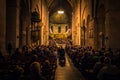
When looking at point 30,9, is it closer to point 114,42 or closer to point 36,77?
point 114,42

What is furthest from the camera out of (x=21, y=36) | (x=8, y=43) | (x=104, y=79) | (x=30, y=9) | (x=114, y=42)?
(x=30, y=9)

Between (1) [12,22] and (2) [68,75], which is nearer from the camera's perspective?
(2) [68,75]

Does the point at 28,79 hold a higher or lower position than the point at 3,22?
lower

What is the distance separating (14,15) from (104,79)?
1377 centimetres

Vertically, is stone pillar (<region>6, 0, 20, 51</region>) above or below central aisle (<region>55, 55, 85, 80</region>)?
above

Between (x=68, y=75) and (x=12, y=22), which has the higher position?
(x=12, y=22)

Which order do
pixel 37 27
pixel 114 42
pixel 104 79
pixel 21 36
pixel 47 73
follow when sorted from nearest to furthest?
pixel 104 79 < pixel 47 73 < pixel 114 42 < pixel 21 36 < pixel 37 27

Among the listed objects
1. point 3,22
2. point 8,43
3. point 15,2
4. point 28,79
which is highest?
point 15,2

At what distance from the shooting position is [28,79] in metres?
9.38

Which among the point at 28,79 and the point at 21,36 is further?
the point at 21,36

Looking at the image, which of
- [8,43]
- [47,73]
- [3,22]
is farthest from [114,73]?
[8,43]

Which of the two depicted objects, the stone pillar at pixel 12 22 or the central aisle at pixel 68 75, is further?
the stone pillar at pixel 12 22

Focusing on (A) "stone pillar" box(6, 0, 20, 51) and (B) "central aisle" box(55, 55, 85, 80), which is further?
(A) "stone pillar" box(6, 0, 20, 51)

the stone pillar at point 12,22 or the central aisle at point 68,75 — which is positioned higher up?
the stone pillar at point 12,22
